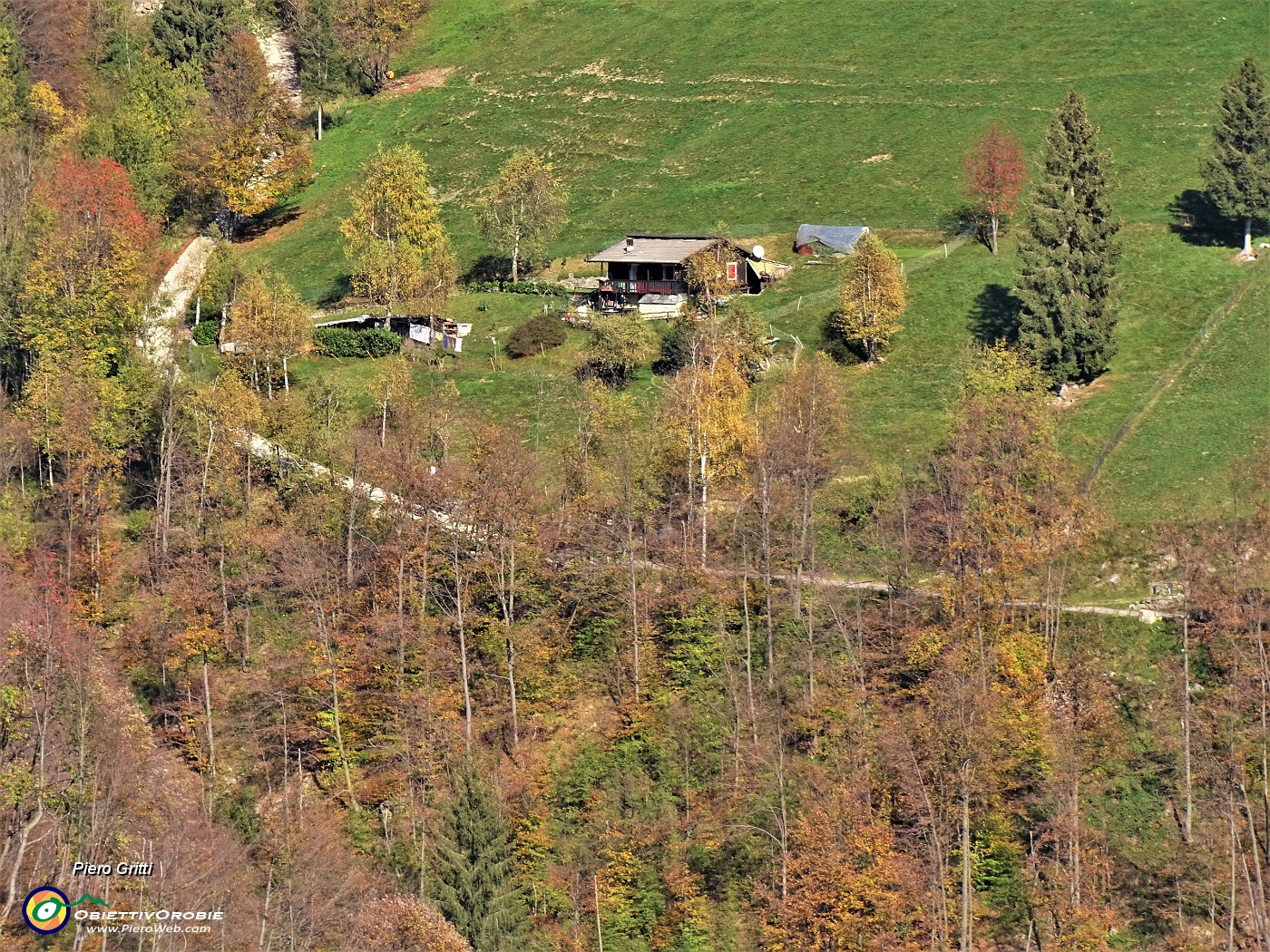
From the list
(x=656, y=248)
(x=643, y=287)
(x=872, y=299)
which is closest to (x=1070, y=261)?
(x=872, y=299)

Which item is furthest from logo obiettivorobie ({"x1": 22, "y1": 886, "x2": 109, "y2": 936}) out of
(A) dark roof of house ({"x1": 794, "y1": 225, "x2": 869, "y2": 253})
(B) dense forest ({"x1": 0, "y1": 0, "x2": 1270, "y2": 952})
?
(A) dark roof of house ({"x1": 794, "y1": 225, "x2": 869, "y2": 253})

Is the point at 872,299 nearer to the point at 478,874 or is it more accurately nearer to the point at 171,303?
the point at 478,874

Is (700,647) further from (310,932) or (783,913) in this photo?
(310,932)

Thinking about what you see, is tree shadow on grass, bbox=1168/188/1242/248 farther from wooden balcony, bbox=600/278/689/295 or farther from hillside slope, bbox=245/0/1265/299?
wooden balcony, bbox=600/278/689/295

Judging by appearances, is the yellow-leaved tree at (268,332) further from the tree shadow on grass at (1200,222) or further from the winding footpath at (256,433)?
the tree shadow on grass at (1200,222)

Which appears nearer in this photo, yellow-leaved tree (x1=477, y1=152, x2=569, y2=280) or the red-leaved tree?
the red-leaved tree
